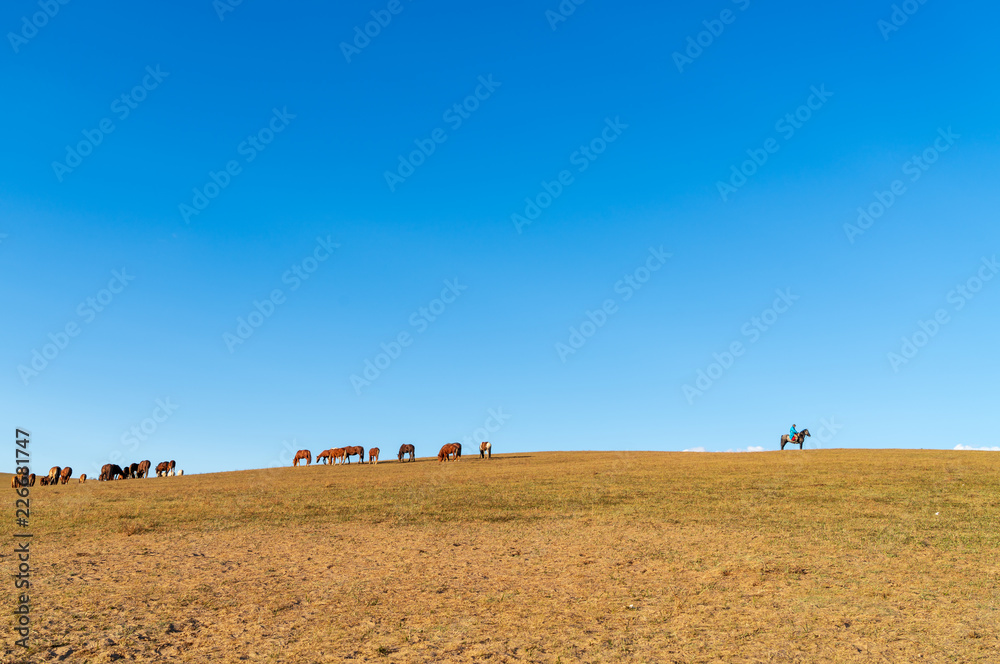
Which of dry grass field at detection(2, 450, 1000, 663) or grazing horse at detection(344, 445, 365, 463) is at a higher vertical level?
grazing horse at detection(344, 445, 365, 463)

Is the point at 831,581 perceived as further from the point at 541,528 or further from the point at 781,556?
the point at 541,528

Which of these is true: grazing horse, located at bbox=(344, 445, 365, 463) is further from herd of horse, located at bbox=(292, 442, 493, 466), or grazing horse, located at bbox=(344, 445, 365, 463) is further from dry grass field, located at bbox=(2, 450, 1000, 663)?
dry grass field, located at bbox=(2, 450, 1000, 663)

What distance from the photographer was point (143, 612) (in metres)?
13.8

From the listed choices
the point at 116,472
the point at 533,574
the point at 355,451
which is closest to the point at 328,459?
the point at 355,451

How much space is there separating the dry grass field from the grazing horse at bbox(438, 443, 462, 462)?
21735 millimetres

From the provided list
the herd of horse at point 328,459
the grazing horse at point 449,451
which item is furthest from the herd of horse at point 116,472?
the grazing horse at point 449,451

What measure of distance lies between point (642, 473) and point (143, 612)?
28502mm

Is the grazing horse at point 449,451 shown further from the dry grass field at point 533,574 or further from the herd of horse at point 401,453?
the dry grass field at point 533,574

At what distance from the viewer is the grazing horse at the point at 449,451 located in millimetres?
54969

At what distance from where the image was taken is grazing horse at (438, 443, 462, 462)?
55.0m

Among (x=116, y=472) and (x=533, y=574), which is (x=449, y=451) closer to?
(x=116, y=472)

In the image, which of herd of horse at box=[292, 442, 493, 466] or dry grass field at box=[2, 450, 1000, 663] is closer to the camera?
dry grass field at box=[2, 450, 1000, 663]

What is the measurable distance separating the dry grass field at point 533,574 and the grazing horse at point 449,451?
2174cm

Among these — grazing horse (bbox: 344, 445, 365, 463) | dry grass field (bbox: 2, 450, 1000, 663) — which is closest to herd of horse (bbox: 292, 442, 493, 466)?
grazing horse (bbox: 344, 445, 365, 463)
